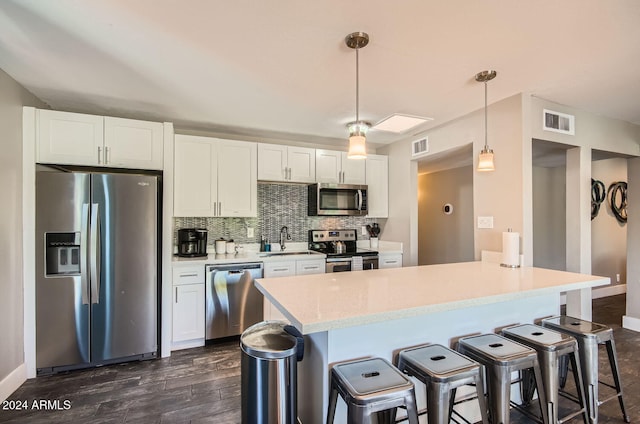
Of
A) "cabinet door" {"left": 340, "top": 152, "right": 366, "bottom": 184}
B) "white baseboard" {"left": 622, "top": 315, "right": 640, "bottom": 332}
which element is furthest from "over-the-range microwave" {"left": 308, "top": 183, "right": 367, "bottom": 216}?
"white baseboard" {"left": 622, "top": 315, "right": 640, "bottom": 332}

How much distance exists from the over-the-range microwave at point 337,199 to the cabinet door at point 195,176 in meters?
1.24

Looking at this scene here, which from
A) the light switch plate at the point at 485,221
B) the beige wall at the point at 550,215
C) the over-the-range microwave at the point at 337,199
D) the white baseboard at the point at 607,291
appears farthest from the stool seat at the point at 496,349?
the white baseboard at the point at 607,291

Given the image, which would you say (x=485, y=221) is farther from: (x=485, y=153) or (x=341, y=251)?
(x=341, y=251)

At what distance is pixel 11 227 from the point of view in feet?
7.78

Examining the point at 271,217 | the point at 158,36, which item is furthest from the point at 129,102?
the point at 271,217

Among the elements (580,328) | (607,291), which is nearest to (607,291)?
(607,291)

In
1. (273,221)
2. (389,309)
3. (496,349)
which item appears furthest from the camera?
(273,221)

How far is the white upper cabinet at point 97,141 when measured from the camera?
8.75 ft

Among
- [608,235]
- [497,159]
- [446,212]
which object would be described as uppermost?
[497,159]

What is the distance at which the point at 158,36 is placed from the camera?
6.09 ft

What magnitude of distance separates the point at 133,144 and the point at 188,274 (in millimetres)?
1382

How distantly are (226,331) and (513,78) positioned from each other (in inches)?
139

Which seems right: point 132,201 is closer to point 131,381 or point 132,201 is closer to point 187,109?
point 187,109

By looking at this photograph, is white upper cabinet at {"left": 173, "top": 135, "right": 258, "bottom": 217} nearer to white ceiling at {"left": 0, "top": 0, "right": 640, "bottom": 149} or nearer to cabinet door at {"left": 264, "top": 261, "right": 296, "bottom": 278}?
white ceiling at {"left": 0, "top": 0, "right": 640, "bottom": 149}
